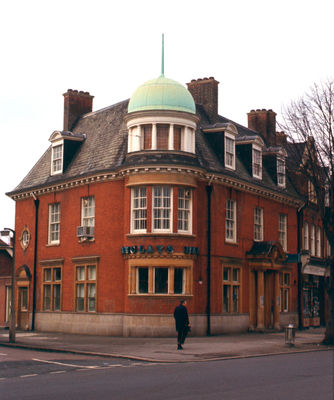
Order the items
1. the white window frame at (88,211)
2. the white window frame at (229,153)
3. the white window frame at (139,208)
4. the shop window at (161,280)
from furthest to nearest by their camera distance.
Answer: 1. the white window frame at (229,153)
2. the white window frame at (88,211)
3. the white window frame at (139,208)
4. the shop window at (161,280)

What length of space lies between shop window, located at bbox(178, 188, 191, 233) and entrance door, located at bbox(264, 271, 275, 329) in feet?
25.1

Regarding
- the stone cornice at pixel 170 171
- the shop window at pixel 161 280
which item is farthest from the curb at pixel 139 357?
the stone cornice at pixel 170 171

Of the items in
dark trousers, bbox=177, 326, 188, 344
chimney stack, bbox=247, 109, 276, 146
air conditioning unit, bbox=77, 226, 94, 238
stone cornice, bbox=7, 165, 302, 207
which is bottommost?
dark trousers, bbox=177, 326, 188, 344

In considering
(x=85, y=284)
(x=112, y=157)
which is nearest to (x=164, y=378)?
(x=85, y=284)

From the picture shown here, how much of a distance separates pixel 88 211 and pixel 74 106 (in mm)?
9212

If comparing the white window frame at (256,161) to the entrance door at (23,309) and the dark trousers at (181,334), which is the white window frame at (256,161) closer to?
the entrance door at (23,309)

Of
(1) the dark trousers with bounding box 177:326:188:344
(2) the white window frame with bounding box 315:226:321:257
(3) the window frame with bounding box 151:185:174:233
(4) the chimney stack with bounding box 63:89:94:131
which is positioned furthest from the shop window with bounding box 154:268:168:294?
(2) the white window frame with bounding box 315:226:321:257

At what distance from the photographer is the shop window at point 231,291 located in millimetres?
33219

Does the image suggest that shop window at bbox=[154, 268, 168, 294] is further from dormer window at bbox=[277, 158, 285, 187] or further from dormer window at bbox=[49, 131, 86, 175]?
dormer window at bbox=[277, 158, 285, 187]

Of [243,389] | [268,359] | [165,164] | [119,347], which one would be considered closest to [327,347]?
[268,359]

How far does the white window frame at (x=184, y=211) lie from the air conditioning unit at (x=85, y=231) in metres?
4.94

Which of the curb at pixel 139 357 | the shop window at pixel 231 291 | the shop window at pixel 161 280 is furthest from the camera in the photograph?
the shop window at pixel 231 291

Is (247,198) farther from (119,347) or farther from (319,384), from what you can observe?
(319,384)

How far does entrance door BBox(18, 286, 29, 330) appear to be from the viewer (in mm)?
37094
